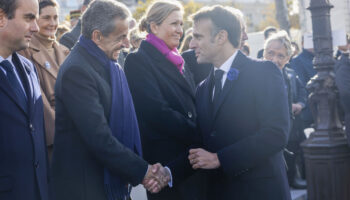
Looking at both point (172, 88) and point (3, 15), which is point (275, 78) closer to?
point (172, 88)

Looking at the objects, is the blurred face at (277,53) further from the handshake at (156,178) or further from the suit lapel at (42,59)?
the handshake at (156,178)

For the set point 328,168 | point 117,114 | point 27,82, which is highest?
point 27,82

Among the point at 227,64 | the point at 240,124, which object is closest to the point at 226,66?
the point at 227,64

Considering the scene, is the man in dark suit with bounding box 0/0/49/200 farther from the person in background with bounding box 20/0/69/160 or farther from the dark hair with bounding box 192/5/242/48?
the dark hair with bounding box 192/5/242/48

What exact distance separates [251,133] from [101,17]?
50.2 inches

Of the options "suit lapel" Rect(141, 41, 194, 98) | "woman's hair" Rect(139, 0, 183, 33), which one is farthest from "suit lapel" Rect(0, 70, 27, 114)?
"woman's hair" Rect(139, 0, 183, 33)

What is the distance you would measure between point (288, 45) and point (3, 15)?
176 inches

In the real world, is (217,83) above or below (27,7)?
below

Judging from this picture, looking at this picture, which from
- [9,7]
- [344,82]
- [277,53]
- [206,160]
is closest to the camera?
[9,7]

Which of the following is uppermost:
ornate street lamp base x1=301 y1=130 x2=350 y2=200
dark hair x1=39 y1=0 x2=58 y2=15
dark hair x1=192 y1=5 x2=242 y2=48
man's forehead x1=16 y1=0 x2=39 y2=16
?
man's forehead x1=16 y1=0 x2=39 y2=16

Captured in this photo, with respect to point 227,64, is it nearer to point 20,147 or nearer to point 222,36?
point 222,36

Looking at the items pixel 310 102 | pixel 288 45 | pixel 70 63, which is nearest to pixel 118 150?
pixel 70 63

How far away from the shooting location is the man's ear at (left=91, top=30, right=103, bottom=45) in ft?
13.0

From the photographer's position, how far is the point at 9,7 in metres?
3.51
